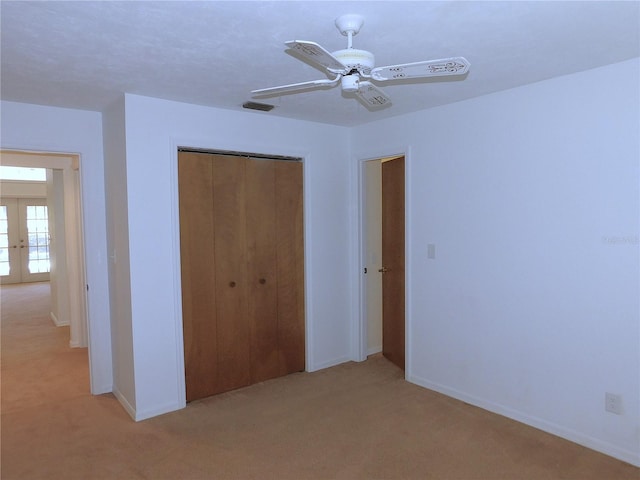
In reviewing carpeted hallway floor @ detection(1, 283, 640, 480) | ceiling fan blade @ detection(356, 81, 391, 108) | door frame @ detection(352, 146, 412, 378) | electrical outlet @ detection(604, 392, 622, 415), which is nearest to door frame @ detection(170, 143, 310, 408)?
carpeted hallway floor @ detection(1, 283, 640, 480)

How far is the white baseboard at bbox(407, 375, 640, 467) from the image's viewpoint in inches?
104

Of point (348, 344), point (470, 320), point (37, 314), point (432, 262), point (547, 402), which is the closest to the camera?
point (547, 402)

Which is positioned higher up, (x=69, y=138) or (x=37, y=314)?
(x=69, y=138)

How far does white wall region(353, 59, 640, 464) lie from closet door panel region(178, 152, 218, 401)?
1.70 m

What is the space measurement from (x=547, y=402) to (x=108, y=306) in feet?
11.4

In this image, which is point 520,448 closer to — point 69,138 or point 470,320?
point 470,320

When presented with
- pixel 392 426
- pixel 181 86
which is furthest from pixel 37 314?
pixel 392 426

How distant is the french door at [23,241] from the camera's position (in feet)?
32.1

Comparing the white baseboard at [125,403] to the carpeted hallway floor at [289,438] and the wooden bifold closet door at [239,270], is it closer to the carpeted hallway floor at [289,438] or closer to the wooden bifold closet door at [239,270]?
the carpeted hallway floor at [289,438]

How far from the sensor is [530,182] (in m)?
3.00

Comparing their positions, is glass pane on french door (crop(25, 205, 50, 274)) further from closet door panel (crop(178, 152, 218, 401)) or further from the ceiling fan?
the ceiling fan

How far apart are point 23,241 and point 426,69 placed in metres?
10.8

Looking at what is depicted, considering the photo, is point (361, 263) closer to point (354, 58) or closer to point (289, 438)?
point (289, 438)

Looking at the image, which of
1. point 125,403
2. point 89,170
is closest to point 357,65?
point 89,170
